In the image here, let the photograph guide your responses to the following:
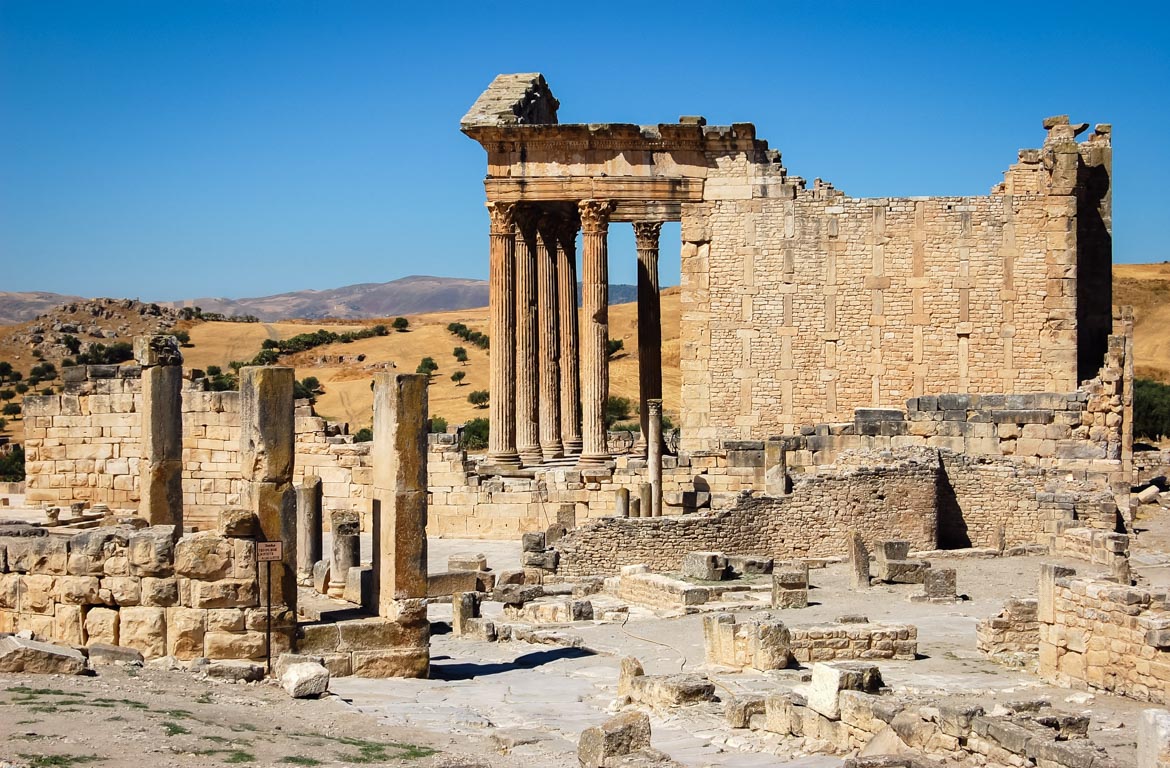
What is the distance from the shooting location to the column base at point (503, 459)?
99.6 feet

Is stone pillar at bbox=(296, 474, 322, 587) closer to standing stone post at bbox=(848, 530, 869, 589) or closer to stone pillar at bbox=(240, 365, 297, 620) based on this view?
stone pillar at bbox=(240, 365, 297, 620)

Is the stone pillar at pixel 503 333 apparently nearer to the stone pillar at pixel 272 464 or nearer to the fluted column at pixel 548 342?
the fluted column at pixel 548 342

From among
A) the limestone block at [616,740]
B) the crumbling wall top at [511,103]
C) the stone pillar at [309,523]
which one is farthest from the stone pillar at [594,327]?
the limestone block at [616,740]

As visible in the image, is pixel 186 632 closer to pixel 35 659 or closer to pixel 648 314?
pixel 35 659

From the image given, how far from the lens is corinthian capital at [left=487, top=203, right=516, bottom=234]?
30828 mm

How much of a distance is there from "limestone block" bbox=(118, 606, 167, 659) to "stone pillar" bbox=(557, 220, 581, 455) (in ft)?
62.9

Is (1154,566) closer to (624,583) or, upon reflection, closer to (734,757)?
(624,583)

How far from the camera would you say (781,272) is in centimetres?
3128

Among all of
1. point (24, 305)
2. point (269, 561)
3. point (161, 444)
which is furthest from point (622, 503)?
point (24, 305)

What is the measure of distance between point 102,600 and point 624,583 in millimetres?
9084

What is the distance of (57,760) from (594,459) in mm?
20553

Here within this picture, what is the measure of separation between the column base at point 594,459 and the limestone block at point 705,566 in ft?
23.2

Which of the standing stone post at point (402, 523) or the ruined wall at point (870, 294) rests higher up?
the ruined wall at point (870, 294)

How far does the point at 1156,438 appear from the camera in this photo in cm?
5041
